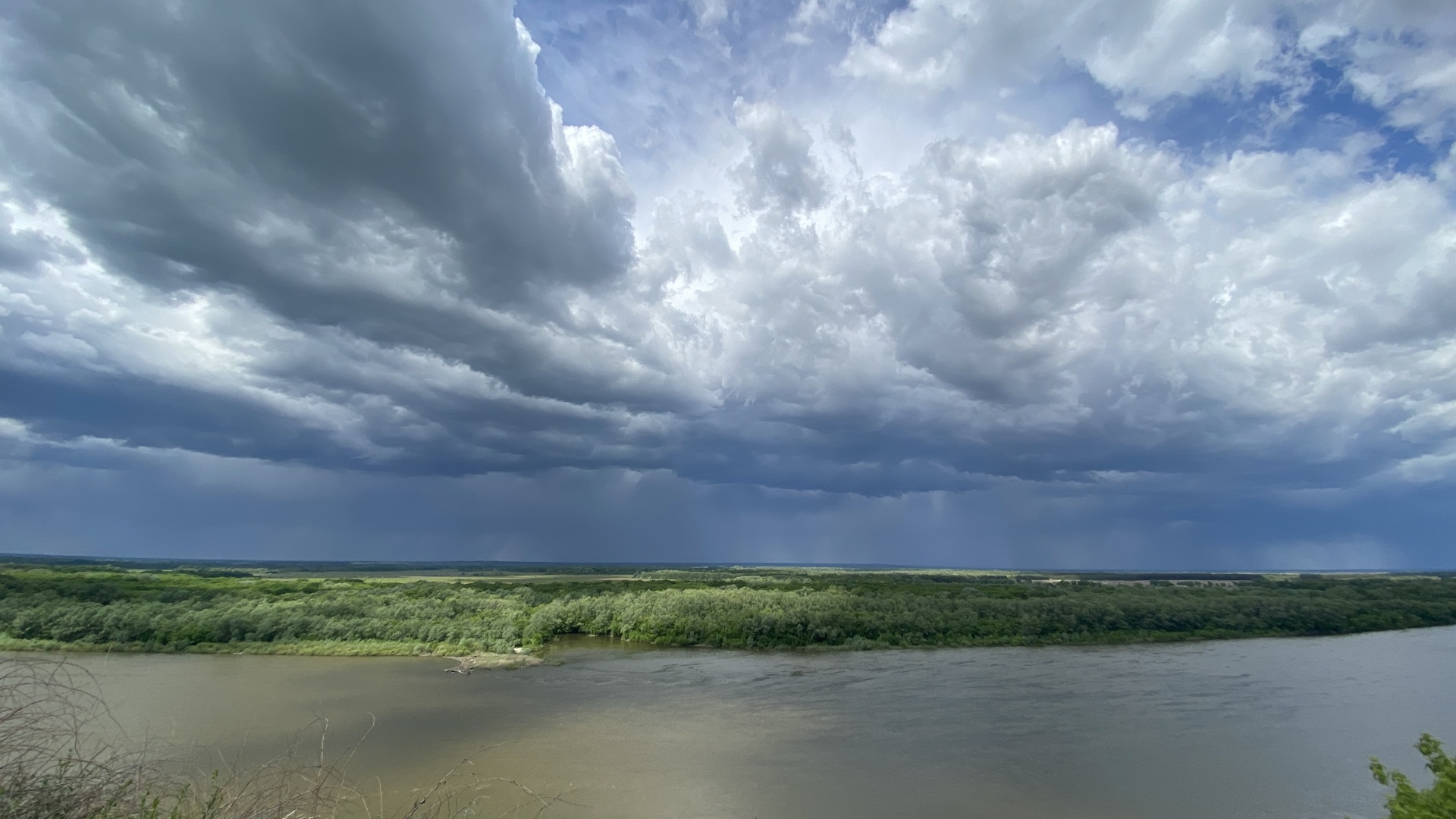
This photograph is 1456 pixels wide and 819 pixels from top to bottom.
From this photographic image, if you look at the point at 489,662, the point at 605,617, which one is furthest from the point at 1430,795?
the point at 605,617

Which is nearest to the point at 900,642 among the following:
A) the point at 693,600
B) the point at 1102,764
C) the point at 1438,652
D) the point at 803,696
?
the point at 693,600

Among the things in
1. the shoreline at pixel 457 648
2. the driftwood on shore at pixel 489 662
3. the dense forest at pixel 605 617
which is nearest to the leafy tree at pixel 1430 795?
the shoreline at pixel 457 648

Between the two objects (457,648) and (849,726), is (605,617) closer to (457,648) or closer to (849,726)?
(457,648)

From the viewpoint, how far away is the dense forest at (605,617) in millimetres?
37938

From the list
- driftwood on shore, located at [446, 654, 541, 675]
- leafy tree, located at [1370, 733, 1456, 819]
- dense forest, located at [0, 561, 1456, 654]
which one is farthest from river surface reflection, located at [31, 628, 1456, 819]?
leafy tree, located at [1370, 733, 1456, 819]

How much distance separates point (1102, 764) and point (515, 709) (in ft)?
64.2

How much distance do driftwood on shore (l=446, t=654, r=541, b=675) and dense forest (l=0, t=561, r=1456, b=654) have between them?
1.93 metres

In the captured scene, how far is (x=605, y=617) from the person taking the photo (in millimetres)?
46344

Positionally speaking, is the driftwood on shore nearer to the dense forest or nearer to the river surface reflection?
the river surface reflection

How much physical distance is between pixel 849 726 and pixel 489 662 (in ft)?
65.5

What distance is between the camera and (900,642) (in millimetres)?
42188

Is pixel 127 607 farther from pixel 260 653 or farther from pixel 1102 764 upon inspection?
pixel 1102 764

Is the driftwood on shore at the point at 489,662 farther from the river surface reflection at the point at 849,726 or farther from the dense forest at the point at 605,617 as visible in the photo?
the dense forest at the point at 605,617

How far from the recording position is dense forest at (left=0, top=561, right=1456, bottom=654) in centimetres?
3794
